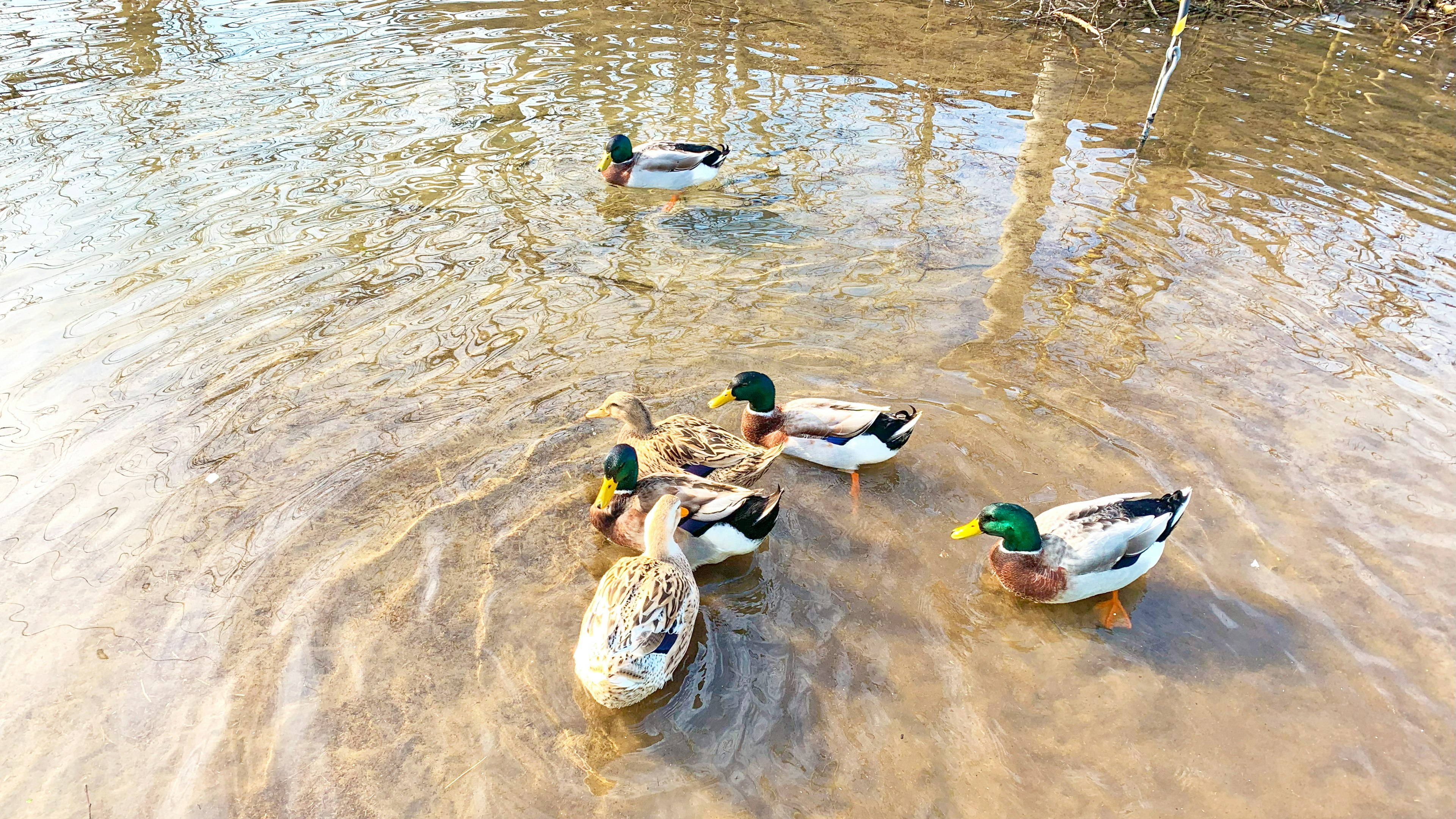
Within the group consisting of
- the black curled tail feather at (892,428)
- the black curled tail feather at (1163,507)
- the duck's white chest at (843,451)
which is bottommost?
the duck's white chest at (843,451)

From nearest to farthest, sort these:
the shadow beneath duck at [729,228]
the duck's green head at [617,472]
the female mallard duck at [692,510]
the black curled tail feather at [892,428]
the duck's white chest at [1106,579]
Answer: the duck's white chest at [1106,579], the female mallard duck at [692,510], the duck's green head at [617,472], the black curled tail feather at [892,428], the shadow beneath duck at [729,228]

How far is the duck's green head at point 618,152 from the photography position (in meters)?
8.05

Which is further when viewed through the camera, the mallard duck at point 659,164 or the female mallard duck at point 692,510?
the mallard duck at point 659,164

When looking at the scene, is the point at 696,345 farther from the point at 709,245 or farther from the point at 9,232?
the point at 9,232

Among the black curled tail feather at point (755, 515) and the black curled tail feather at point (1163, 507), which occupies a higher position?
the black curled tail feather at point (1163, 507)

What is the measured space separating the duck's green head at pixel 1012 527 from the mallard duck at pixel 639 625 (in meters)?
1.51

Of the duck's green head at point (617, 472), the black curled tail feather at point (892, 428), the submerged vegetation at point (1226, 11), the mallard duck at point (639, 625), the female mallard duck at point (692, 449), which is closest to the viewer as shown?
the mallard duck at point (639, 625)

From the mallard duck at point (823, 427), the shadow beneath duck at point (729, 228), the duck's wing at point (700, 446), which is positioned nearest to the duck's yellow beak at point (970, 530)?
the mallard duck at point (823, 427)

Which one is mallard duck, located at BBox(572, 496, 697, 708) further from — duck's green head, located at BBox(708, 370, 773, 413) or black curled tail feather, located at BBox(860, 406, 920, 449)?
black curled tail feather, located at BBox(860, 406, 920, 449)

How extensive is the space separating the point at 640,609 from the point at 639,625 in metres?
0.08

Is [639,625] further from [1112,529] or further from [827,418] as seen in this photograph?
[1112,529]

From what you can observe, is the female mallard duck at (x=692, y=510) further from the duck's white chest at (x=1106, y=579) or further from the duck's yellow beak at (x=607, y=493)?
the duck's white chest at (x=1106, y=579)

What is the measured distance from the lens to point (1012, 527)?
13.6 feet

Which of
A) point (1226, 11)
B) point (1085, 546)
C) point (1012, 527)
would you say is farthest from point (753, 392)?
point (1226, 11)
